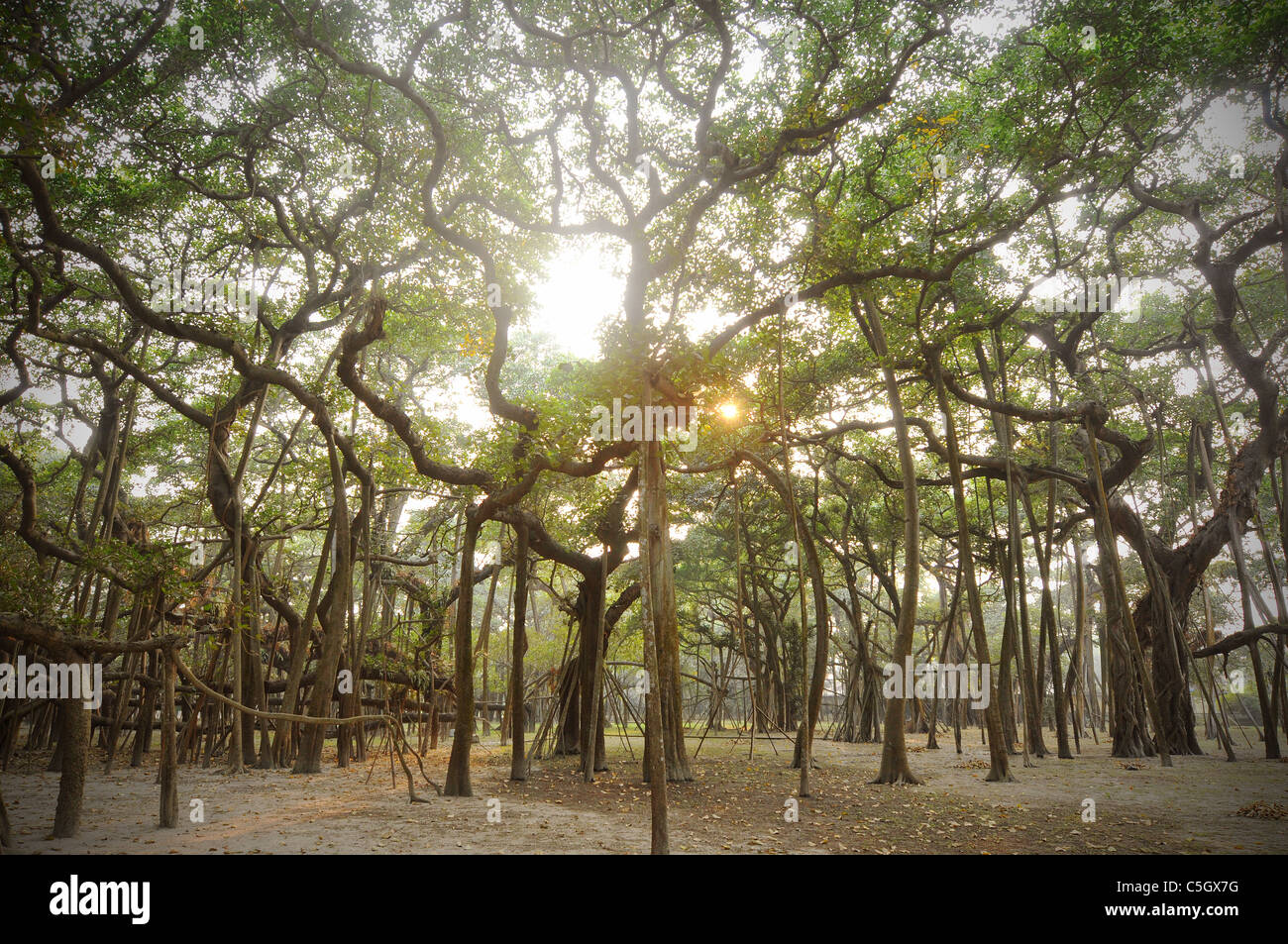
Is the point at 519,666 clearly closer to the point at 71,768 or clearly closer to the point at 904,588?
the point at 71,768

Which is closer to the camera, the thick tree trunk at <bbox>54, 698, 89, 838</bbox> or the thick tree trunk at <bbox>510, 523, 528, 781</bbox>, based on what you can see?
the thick tree trunk at <bbox>54, 698, 89, 838</bbox>

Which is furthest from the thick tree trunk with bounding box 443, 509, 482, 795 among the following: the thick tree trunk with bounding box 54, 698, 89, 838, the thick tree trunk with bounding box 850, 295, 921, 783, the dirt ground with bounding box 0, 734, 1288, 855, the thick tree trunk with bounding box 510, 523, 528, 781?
the thick tree trunk with bounding box 850, 295, 921, 783

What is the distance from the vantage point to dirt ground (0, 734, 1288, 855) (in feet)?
16.4

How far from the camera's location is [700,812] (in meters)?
6.60

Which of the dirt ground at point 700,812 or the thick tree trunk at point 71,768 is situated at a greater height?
the thick tree trunk at point 71,768

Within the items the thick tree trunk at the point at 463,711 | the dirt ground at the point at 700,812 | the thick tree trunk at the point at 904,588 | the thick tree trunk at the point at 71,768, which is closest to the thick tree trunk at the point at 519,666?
the dirt ground at the point at 700,812

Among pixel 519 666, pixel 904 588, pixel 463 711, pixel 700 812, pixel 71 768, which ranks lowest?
pixel 700 812

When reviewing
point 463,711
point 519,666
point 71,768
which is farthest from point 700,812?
point 71,768

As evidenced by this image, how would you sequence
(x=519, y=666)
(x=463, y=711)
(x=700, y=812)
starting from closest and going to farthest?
(x=700, y=812), (x=463, y=711), (x=519, y=666)

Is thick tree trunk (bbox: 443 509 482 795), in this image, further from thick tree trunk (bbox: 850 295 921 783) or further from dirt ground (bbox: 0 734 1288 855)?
thick tree trunk (bbox: 850 295 921 783)

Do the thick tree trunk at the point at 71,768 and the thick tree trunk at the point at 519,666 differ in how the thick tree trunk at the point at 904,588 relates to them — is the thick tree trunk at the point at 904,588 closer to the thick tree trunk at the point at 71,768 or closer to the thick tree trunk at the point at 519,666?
the thick tree trunk at the point at 519,666

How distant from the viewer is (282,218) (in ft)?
30.4

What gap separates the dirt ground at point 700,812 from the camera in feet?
16.4
